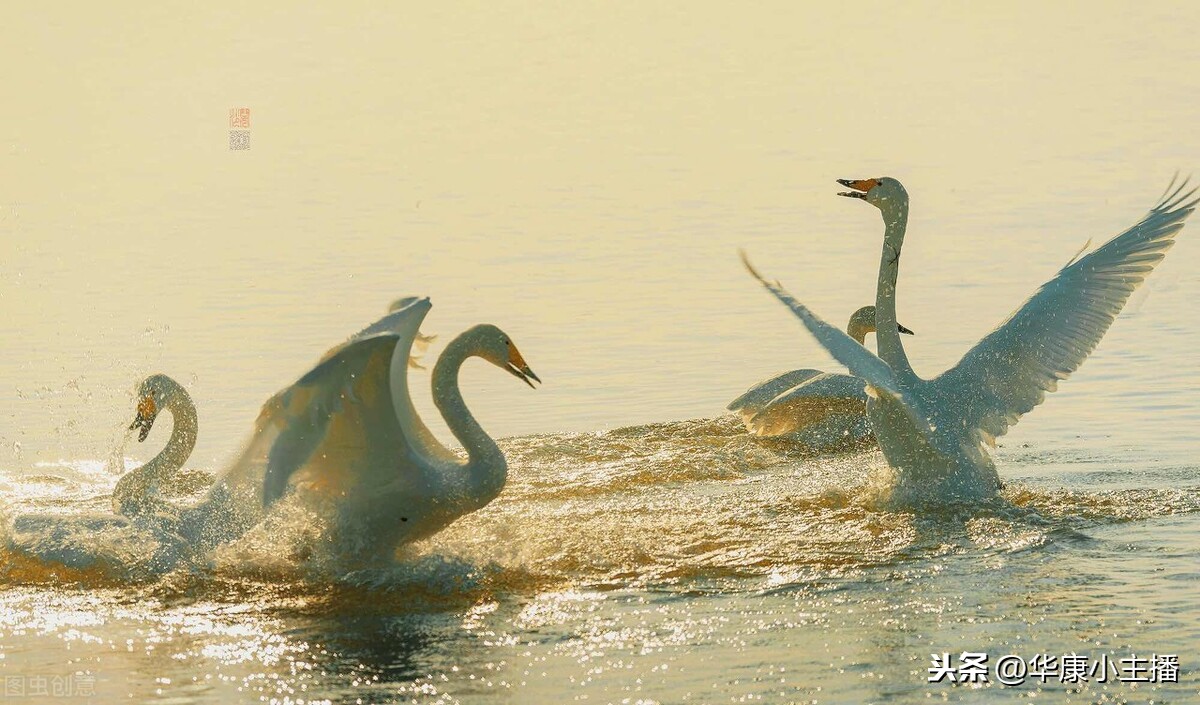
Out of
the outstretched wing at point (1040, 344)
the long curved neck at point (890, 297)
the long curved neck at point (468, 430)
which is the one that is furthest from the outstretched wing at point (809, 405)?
the long curved neck at point (468, 430)

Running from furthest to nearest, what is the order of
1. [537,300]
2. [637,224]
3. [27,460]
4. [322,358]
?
[637,224] → [537,300] → [27,460] → [322,358]

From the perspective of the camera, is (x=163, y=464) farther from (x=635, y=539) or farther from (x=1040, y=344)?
(x=1040, y=344)

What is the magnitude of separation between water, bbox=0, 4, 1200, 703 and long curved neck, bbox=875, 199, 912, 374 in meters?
0.77

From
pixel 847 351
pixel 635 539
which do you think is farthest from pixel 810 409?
pixel 847 351

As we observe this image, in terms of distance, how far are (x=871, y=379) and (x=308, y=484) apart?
8.47 ft

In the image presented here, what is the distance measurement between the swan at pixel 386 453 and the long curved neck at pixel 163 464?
1165mm

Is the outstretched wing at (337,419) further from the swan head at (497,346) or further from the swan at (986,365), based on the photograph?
the swan at (986,365)

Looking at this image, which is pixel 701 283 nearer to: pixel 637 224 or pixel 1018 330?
pixel 637 224

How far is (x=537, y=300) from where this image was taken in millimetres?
15055

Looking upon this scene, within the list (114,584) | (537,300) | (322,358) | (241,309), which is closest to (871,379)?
(322,358)

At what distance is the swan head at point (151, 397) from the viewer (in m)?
10.0

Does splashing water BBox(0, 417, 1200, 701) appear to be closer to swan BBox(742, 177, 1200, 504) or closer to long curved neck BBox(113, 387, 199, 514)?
swan BBox(742, 177, 1200, 504)

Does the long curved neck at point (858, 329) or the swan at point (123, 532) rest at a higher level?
the long curved neck at point (858, 329)

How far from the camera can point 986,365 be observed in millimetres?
9898
